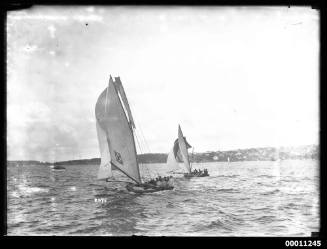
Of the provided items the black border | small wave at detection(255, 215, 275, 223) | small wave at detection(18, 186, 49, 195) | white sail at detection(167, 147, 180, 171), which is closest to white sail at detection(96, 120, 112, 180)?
small wave at detection(18, 186, 49, 195)

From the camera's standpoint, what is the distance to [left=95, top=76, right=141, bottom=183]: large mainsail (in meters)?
6.60

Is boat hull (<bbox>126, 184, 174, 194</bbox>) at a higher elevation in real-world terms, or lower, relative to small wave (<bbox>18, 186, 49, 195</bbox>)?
lower

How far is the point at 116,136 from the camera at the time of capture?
8.01m

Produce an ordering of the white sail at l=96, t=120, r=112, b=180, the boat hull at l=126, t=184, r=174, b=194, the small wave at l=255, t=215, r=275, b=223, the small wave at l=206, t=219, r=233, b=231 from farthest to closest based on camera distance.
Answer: the boat hull at l=126, t=184, r=174, b=194
the white sail at l=96, t=120, r=112, b=180
the small wave at l=255, t=215, r=275, b=223
the small wave at l=206, t=219, r=233, b=231

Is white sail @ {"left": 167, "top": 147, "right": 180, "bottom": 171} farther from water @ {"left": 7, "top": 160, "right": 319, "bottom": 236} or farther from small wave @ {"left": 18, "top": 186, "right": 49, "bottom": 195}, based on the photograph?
small wave @ {"left": 18, "top": 186, "right": 49, "bottom": 195}

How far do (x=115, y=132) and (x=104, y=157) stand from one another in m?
0.89

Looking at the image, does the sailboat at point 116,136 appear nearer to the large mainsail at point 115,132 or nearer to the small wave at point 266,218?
the large mainsail at point 115,132

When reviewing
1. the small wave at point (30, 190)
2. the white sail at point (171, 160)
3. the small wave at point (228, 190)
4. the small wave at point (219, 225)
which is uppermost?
the white sail at point (171, 160)

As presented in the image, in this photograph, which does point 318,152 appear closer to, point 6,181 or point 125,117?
point 125,117

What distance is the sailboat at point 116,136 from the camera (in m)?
6.61
